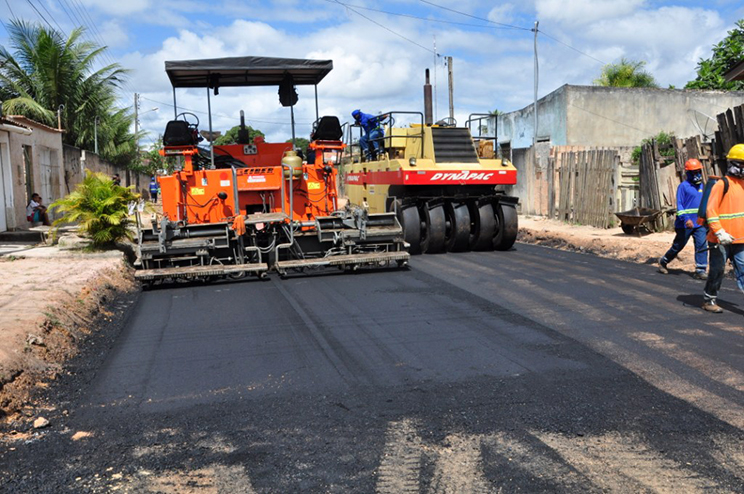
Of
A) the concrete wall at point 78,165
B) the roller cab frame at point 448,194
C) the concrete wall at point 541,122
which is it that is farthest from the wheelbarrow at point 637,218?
the concrete wall at point 78,165

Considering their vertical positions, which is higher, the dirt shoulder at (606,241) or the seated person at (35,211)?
the seated person at (35,211)

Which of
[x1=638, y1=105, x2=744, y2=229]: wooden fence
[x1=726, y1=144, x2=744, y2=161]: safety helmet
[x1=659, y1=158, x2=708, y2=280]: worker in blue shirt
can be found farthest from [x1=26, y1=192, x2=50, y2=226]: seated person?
[x1=726, y1=144, x2=744, y2=161]: safety helmet

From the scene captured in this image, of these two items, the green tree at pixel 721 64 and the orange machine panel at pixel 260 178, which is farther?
the green tree at pixel 721 64

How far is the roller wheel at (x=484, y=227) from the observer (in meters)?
12.7

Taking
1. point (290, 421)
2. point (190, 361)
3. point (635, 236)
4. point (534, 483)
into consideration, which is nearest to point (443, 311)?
point (190, 361)

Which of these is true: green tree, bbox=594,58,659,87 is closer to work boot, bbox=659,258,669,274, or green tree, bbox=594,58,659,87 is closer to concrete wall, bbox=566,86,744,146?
concrete wall, bbox=566,86,744,146

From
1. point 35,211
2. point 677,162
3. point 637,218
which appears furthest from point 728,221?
point 35,211

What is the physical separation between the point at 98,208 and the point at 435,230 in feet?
20.0

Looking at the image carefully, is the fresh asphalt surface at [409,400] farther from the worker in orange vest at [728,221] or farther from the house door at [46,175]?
the house door at [46,175]

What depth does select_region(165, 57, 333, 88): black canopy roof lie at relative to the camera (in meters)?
10.2

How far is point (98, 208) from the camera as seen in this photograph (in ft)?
40.2

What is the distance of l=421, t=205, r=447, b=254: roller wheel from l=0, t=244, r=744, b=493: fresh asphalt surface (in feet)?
14.9

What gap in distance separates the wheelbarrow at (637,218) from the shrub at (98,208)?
966 centimetres

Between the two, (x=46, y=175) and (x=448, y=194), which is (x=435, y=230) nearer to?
(x=448, y=194)
